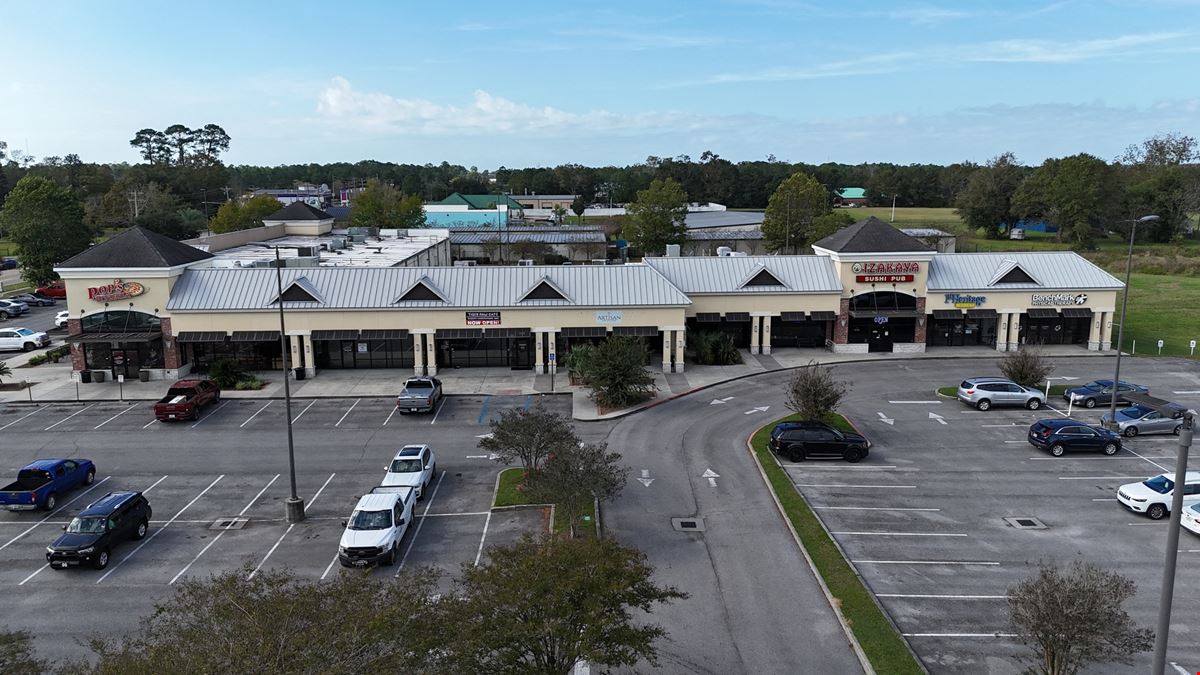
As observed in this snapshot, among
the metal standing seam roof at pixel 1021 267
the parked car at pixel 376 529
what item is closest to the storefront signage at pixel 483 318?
the parked car at pixel 376 529

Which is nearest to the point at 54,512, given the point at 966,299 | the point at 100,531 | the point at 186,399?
the point at 100,531

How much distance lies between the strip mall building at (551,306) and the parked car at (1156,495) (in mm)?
23304

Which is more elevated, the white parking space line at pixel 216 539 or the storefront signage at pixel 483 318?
the storefront signage at pixel 483 318

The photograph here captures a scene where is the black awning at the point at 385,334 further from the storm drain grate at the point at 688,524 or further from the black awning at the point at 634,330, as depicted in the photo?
the storm drain grate at the point at 688,524

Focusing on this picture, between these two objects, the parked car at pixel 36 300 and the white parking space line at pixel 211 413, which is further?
the parked car at pixel 36 300

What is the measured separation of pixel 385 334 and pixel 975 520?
31.4 metres

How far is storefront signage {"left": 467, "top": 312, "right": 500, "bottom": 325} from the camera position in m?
45.7

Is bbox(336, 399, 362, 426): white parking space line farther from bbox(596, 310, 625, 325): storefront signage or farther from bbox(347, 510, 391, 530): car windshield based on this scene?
bbox(347, 510, 391, 530): car windshield

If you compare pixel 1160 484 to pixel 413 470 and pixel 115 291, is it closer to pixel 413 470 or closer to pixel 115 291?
pixel 413 470

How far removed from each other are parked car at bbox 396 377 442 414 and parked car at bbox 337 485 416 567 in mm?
12480

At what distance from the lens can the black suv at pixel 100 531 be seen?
23484mm

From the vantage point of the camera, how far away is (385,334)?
45531 millimetres

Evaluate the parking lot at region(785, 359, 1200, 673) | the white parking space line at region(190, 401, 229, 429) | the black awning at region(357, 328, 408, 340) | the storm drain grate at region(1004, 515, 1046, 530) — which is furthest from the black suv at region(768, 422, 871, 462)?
the white parking space line at region(190, 401, 229, 429)

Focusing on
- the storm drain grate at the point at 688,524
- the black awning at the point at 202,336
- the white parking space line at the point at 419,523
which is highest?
the black awning at the point at 202,336
